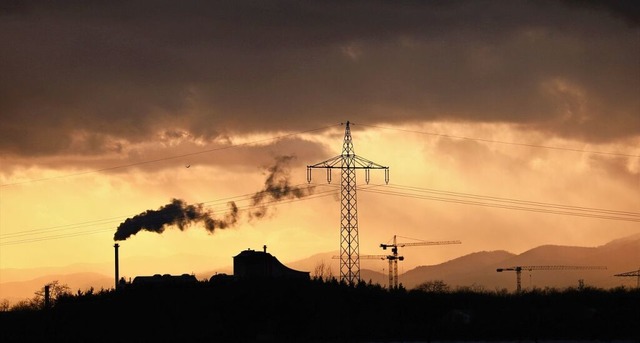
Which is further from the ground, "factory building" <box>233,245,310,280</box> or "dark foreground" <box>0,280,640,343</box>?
"factory building" <box>233,245,310,280</box>

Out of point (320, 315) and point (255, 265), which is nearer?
point (320, 315)

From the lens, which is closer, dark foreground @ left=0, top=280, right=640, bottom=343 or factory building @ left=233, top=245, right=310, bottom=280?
dark foreground @ left=0, top=280, right=640, bottom=343

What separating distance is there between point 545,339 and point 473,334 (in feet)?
24.6

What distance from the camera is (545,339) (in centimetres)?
9944

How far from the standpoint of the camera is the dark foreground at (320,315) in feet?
345

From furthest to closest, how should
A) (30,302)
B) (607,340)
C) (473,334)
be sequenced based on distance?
(30,302) < (473,334) < (607,340)

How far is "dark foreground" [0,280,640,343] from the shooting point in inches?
4141

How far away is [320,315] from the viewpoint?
117 meters

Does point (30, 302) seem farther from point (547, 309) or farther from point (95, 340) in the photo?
point (547, 309)

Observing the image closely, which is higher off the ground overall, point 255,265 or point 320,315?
point 255,265

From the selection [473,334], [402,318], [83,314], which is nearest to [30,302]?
[83,314]

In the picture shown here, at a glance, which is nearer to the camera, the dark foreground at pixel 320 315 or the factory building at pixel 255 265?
the dark foreground at pixel 320 315

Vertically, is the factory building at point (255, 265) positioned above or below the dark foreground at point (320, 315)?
above

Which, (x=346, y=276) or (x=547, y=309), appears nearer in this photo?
(x=547, y=309)
